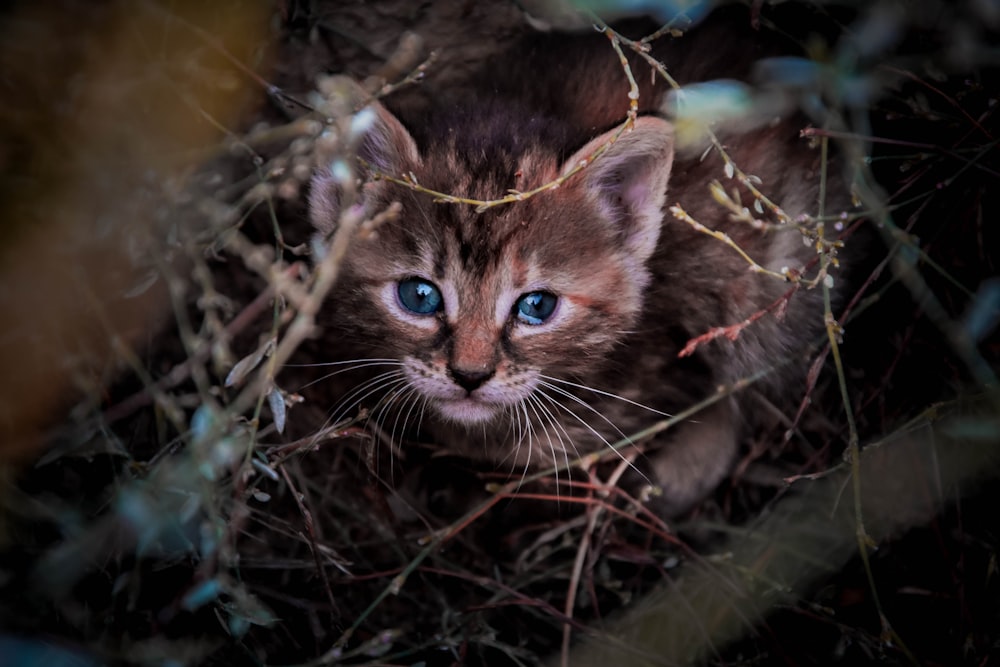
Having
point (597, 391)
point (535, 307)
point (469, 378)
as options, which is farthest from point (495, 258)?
point (597, 391)

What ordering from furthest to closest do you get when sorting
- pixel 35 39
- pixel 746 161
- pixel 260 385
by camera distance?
1. pixel 746 161
2. pixel 35 39
3. pixel 260 385

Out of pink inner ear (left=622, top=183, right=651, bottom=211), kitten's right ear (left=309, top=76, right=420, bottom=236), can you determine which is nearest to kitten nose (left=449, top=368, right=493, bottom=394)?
kitten's right ear (left=309, top=76, right=420, bottom=236)

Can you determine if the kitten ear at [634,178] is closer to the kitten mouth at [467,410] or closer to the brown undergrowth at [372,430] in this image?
the brown undergrowth at [372,430]

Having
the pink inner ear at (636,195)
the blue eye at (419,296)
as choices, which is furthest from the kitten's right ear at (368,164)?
the pink inner ear at (636,195)

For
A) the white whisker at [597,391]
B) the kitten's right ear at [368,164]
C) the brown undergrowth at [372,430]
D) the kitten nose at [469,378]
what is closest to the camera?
the brown undergrowth at [372,430]

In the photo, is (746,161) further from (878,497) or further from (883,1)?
(878,497)


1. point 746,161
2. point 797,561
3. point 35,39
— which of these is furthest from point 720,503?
point 35,39
